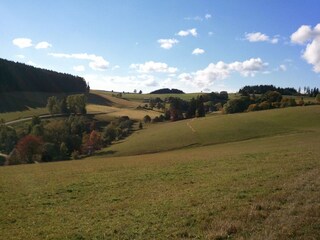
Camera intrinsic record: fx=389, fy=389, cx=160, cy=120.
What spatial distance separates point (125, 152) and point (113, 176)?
43.8m

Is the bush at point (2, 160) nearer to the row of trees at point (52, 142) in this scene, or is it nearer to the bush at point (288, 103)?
the row of trees at point (52, 142)

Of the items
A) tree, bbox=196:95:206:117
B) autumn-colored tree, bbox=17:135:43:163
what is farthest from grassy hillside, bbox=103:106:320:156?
tree, bbox=196:95:206:117

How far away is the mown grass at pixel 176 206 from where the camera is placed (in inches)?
507

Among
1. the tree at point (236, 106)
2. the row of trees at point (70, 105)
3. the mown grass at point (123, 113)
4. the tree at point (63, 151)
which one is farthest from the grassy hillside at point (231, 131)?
the row of trees at point (70, 105)

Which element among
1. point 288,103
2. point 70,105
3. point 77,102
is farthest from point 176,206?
point 70,105

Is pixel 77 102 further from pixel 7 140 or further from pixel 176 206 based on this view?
pixel 176 206

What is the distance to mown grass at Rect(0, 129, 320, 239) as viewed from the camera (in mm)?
12884

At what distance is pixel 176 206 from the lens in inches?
650

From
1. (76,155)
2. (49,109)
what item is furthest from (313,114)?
(49,109)

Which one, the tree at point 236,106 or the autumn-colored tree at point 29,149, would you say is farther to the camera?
the tree at point 236,106

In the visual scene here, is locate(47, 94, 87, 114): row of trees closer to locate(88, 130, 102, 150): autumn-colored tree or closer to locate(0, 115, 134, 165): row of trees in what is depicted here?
locate(0, 115, 134, 165): row of trees

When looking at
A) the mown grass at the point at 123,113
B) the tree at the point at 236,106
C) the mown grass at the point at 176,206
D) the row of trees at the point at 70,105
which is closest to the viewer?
the mown grass at the point at 176,206

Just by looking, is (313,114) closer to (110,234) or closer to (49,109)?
(110,234)

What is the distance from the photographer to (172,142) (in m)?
75.3
